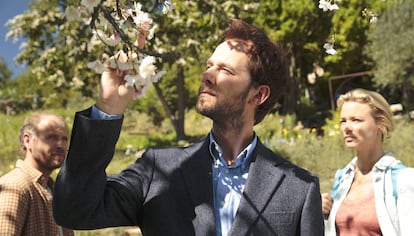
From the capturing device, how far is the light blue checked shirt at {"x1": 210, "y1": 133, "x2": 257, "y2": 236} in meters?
1.64

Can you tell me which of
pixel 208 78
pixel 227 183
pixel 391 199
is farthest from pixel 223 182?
pixel 391 199

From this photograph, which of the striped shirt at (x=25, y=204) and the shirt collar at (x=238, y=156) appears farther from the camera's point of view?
the striped shirt at (x=25, y=204)

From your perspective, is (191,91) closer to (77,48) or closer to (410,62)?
(410,62)

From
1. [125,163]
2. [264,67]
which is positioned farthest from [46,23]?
[264,67]

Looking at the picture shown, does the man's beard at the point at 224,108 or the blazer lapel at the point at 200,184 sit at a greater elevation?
the man's beard at the point at 224,108

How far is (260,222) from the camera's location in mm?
1604

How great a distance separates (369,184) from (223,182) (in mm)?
1188

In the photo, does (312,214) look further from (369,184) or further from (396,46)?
(396,46)

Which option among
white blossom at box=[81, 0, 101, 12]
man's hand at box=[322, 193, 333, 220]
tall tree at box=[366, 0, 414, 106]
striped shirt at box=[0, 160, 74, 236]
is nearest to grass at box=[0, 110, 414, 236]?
striped shirt at box=[0, 160, 74, 236]

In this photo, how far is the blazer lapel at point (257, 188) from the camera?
5.22 feet

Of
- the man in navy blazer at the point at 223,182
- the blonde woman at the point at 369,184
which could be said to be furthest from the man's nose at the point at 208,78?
the blonde woman at the point at 369,184

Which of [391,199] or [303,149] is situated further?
[303,149]

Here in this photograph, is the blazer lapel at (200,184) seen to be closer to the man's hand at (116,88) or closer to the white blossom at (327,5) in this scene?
the man's hand at (116,88)

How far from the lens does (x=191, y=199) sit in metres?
1.62
